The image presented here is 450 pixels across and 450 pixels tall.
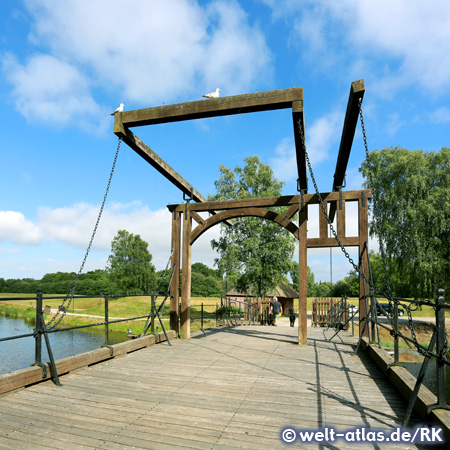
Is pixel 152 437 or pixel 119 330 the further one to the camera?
pixel 119 330

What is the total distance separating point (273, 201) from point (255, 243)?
14779mm

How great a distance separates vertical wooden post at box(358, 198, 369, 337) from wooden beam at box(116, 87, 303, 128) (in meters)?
3.15

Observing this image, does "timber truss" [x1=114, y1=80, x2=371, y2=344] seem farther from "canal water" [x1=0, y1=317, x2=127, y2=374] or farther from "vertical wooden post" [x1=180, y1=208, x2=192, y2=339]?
"canal water" [x1=0, y1=317, x2=127, y2=374]

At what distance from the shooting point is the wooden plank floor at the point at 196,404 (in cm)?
296

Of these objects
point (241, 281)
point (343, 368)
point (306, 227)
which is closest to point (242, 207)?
point (306, 227)

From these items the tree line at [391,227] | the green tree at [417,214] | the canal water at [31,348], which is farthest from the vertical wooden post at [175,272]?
the green tree at [417,214]

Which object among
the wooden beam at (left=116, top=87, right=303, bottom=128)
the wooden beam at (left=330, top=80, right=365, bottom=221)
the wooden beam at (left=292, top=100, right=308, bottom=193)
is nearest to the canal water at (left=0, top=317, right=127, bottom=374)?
the wooden beam at (left=116, top=87, right=303, bottom=128)

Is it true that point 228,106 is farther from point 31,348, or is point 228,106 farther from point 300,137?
point 31,348

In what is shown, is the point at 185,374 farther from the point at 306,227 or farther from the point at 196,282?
the point at 196,282

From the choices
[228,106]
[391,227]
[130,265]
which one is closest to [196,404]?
[228,106]

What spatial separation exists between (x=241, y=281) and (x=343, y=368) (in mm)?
19564

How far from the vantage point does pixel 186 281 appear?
898 cm

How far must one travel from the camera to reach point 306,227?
8133 mm

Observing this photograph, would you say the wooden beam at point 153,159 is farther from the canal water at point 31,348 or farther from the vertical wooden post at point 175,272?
the canal water at point 31,348
